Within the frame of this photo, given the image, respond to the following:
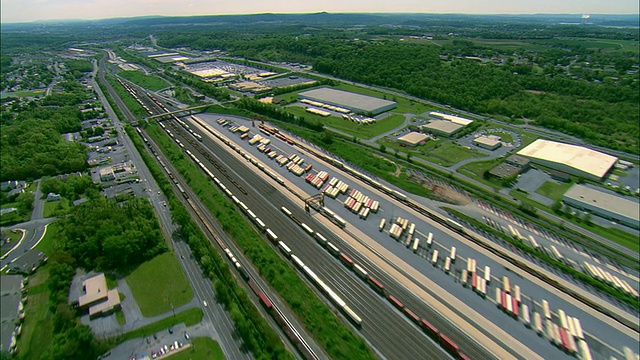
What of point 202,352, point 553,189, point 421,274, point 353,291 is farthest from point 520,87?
point 202,352

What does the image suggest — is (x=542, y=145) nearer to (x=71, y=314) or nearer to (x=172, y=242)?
(x=172, y=242)

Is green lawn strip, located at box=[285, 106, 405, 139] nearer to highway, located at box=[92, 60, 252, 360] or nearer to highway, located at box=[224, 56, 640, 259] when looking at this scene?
highway, located at box=[224, 56, 640, 259]

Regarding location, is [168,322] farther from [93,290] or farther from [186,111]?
[186,111]

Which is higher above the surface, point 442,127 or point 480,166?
point 442,127

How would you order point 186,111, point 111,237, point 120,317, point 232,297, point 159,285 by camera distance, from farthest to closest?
point 186,111 < point 111,237 < point 159,285 < point 232,297 < point 120,317

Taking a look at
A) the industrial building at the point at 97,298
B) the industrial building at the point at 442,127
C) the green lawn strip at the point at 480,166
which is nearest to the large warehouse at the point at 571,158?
the green lawn strip at the point at 480,166

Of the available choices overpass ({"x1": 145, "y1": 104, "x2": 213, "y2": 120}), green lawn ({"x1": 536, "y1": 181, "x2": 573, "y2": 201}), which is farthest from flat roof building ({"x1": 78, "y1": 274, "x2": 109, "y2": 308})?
green lawn ({"x1": 536, "y1": 181, "x2": 573, "y2": 201})
